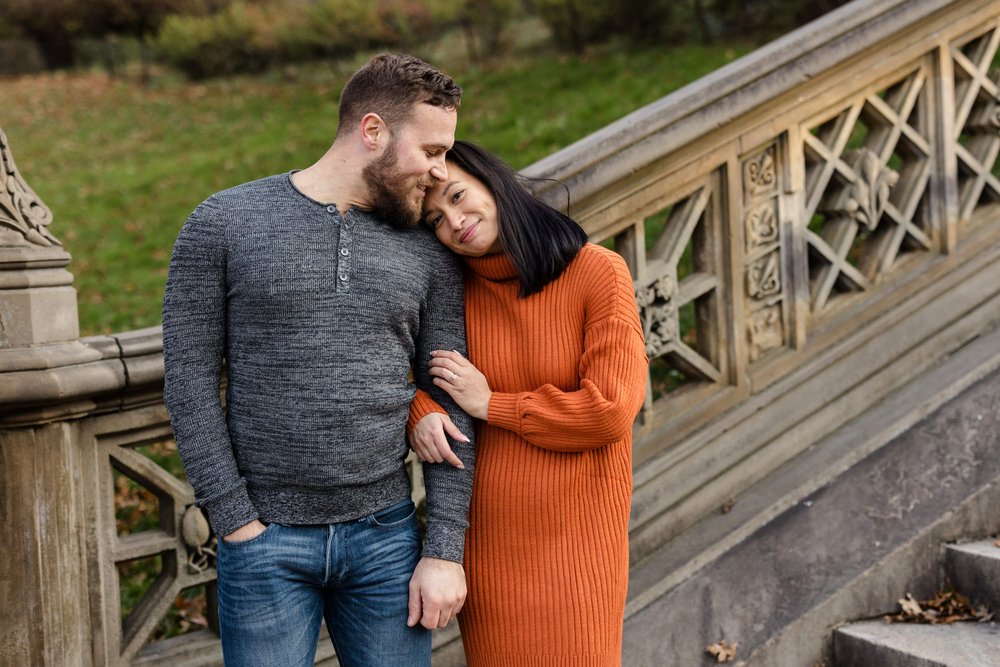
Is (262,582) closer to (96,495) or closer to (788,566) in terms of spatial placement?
(96,495)

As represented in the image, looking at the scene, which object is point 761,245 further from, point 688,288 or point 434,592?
point 434,592

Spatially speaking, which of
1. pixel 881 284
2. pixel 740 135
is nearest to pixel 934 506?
pixel 881 284

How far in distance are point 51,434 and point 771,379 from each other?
2.49 metres

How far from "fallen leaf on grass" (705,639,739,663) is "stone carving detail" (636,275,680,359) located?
3.30ft

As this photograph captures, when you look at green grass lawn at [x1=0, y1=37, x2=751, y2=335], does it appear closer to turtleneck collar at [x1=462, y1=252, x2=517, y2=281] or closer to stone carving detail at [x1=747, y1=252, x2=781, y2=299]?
stone carving detail at [x1=747, y1=252, x2=781, y2=299]

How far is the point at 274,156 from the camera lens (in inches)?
500

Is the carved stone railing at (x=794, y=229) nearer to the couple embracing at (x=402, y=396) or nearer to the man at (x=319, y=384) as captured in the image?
the couple embracing at (x=402, y=396)

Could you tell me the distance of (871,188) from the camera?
13.0 ft

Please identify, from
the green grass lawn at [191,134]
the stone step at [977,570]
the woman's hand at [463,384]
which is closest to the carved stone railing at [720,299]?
the stone step at [977,570]

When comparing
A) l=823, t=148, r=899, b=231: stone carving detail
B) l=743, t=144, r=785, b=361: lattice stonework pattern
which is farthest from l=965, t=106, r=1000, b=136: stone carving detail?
l=743, t=144, r=785, b=361: lattice stonework pattern

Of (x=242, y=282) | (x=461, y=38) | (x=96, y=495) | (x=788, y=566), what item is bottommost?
(x=788, y=566)

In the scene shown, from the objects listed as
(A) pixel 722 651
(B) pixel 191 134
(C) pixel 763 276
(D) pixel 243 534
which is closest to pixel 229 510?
(D) pixel 243 534

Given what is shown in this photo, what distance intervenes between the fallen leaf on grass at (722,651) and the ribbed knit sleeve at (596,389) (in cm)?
124

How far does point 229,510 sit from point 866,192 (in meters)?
2.73
